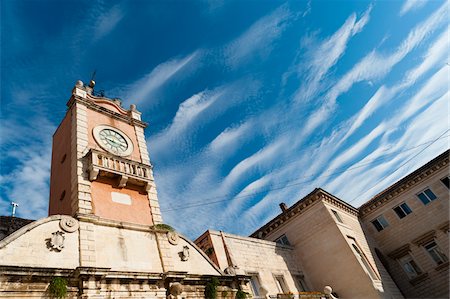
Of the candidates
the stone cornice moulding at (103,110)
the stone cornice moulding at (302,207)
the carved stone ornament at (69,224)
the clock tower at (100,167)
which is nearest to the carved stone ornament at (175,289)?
the clock tower at (100,167)

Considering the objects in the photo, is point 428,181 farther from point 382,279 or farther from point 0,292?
point 0,292

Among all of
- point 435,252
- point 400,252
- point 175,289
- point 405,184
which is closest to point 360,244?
point 400,252

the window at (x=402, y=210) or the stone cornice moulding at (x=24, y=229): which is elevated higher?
the window at (x=402, y=210)

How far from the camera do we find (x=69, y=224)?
39.3 ft

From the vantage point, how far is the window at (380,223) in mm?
30156

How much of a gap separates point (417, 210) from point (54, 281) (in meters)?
30.1

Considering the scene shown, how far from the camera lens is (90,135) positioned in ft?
53.5

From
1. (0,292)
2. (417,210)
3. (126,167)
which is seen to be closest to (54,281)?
(0,292)

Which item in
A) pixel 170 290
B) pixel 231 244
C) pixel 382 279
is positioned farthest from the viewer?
pixel 382 279

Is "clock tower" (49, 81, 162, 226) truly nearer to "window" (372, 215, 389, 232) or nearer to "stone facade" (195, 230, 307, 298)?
"stone facade" (195, 230, 307, 298)

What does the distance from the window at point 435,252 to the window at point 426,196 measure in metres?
3.82

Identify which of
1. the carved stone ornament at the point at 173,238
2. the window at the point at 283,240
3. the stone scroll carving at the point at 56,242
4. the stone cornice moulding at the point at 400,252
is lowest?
the stone cornice moulding at the point at 400,252

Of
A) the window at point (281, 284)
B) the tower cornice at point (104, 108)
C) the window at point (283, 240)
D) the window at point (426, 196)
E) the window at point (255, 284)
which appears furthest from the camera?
the window at point (426, 196)

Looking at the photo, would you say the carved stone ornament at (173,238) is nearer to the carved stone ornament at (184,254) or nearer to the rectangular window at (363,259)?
the carved stone ornament at (184,254)
